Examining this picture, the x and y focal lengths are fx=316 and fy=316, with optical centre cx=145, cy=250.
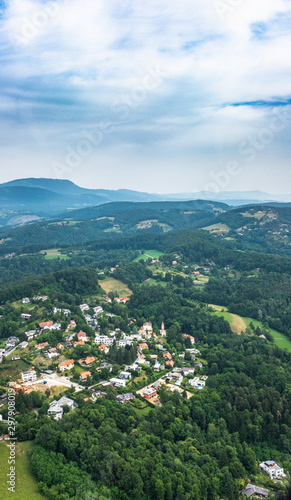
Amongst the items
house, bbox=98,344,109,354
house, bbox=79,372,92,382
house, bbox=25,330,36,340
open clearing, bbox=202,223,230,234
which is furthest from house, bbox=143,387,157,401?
open clearing, bbox=202,223,230,234

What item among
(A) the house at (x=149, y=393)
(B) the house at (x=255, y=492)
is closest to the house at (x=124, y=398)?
(A) the house at (x=149, y=393)

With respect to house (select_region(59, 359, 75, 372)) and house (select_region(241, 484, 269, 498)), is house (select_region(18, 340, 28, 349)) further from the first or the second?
house (select_region(241, 484, 269, 498))

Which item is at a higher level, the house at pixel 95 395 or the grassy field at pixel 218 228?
the grassy field at pixel 218 228

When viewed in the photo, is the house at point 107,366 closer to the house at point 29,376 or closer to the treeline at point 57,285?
the house at point 29,376

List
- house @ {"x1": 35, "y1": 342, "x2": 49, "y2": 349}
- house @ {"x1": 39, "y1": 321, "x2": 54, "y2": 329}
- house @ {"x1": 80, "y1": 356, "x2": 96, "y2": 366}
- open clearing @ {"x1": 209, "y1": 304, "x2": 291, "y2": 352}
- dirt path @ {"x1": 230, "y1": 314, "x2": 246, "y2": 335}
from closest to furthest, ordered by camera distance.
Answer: house @ {"x1": 80, "y1": 356, "x2": 96, "y2": 366}
house @ {"x1": 35, "y1": 342, "x2": 49, "y2": 349}
house @ {"x1": 39, "y1": 321, "x2": 54, "y2": 329}
open clearing @ {"x1": 209, "y1": 304, "x2": 291, "y2": 352}
dirt path @ {"x1": 230, "y1": 314, "x2": 246, "y2": 335}

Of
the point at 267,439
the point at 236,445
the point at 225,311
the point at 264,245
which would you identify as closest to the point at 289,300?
the point at 225,311

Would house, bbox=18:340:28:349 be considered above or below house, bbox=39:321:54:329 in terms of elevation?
below

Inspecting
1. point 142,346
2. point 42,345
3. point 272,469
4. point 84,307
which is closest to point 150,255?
point 84,307

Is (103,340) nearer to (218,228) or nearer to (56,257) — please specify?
(56,257)
